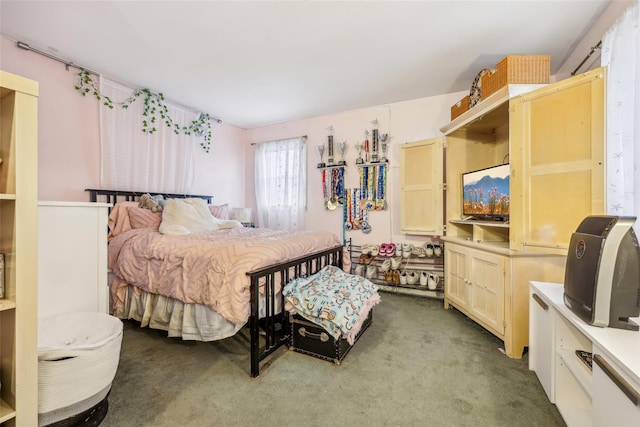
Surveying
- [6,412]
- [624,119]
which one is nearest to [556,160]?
[624,119]

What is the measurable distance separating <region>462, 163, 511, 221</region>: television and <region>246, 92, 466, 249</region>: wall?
927 mm

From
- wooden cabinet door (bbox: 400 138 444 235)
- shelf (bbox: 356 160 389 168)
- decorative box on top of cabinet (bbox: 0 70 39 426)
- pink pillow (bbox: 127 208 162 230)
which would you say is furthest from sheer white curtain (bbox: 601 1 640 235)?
pink pillow (bbox: 127 208 162 230)

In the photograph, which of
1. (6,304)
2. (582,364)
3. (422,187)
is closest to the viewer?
(6,304)

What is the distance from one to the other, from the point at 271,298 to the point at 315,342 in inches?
16.9

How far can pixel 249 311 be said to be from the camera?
1.69m

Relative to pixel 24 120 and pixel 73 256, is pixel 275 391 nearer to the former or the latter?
pixel 73 256

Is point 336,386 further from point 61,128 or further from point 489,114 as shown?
point 61,128

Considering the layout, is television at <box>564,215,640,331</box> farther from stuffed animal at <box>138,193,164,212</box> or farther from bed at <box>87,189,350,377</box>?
stuffed animal at <box>138,193,164,212</box>

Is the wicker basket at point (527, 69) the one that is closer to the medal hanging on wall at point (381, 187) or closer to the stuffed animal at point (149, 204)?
the medal hanging on wall at point (381, 187)

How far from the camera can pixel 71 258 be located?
1.37 m

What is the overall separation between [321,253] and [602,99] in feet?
6.82

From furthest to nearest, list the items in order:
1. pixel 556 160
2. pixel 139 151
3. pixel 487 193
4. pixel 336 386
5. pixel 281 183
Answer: pixel 281 183
pixel 139 151
pixel 487 193
pixel 556 160
pixel 336 386

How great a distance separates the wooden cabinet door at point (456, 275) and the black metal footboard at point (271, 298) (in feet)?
3.89

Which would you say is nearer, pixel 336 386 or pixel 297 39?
pixel 336 386
